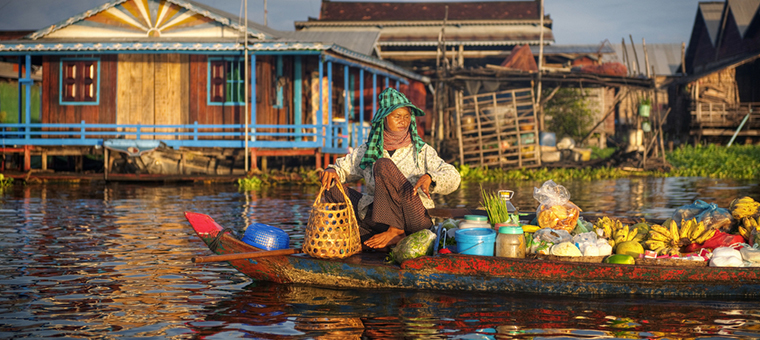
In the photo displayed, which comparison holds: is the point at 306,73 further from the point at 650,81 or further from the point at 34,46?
the point at 650,81

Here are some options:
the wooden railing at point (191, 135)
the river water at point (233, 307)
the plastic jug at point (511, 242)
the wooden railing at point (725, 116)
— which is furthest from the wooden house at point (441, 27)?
the plastic jug at point (511, 242)

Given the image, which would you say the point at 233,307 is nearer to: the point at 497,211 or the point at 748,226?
the point at 497,211

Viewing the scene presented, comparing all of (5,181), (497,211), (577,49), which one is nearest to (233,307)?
(497,211)

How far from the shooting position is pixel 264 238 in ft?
19.6

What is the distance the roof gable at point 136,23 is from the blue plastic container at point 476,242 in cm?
1442

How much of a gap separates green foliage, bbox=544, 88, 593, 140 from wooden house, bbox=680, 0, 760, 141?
4.75 metres

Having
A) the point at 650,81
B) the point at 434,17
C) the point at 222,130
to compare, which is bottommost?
the point at 222,130

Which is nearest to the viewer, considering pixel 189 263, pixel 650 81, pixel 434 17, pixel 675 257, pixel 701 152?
pixel 675 257

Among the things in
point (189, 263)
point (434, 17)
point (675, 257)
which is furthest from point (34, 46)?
point (434, 17)

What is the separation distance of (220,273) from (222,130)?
41.6 ft

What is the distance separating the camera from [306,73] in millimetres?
19188

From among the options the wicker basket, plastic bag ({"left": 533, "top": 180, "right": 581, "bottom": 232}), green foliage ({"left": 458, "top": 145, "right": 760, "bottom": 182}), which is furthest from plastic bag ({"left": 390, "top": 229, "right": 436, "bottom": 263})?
green foliage ({"left": 458, "top": 145, "right": 760, "bottom": 182})

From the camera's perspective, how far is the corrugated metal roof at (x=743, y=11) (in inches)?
1313

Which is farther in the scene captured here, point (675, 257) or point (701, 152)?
point (701, 152)
